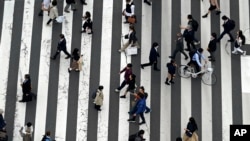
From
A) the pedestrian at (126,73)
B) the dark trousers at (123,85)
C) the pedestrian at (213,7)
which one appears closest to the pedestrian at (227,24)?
the pedestrian at (213,7)

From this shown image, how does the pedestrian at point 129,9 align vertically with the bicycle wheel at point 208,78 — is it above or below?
above

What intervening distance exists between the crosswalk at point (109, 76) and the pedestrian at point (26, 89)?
361 mm

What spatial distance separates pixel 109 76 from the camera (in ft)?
80.9

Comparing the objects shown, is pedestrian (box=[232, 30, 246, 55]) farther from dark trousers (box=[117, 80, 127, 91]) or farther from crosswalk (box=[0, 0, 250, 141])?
dark trousers (box=[117, 80, 127, 91])

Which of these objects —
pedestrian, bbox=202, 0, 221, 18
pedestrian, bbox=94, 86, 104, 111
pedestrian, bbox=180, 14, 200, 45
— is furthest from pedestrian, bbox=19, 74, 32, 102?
pedestrian, bbox=202, 0, 221, 18

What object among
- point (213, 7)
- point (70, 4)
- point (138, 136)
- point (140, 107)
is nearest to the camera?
point (138, 136)

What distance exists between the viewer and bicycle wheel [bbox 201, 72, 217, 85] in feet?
80.9

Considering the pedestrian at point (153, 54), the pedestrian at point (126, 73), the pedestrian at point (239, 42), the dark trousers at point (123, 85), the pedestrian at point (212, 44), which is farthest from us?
the pedestrian at point (239, 42)

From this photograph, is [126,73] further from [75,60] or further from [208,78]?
[208,78]

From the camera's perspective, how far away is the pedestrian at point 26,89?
22.9 metres

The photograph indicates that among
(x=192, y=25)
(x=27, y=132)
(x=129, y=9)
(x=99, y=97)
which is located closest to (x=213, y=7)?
(x=192, y=25)

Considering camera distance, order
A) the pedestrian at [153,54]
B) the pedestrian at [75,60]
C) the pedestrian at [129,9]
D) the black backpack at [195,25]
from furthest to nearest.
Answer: the pedestrian at [129,9] < the black backpack at [195,25] < the pedestrian at [75,60] < the pedestrian at [153,54]

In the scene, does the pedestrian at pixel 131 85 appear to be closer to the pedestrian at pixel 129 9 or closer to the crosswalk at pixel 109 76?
the crosswalk at pixel 109 76

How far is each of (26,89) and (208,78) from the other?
319 inches
